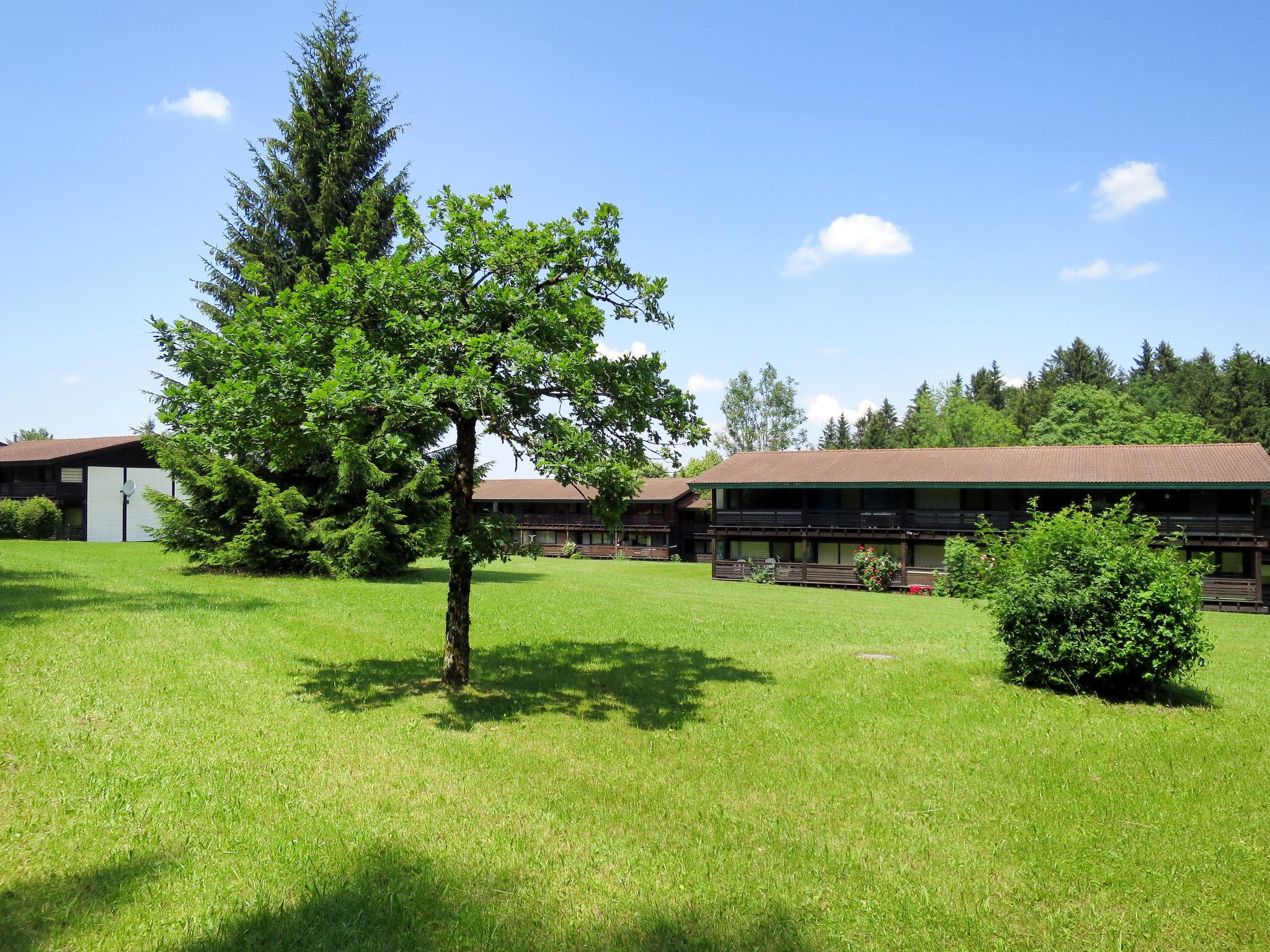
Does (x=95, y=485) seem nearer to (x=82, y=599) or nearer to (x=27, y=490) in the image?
(x=27, y=490)

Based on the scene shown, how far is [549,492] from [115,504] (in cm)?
2873

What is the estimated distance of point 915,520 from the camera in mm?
36656

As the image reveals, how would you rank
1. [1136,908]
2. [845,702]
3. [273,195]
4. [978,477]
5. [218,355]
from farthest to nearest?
[978,477] < [273,195] < [845,702] < [218,355] < [1136,908]

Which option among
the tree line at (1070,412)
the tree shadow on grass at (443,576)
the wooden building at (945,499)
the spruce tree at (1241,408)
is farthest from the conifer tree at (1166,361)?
the tree shadow on grass at (443,576)

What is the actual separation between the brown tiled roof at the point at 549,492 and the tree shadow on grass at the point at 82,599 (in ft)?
126

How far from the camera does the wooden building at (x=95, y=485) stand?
4306 centimetres

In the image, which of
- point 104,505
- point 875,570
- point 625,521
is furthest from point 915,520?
point 104,505

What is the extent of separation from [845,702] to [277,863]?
7.51m

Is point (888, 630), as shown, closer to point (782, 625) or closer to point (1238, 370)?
point (782, 625)

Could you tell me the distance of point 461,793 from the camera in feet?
22.6

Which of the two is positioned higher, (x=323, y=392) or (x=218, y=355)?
(x=218, y=355)

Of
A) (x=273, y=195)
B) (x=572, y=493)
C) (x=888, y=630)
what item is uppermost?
Answer: (x=273, y=195)

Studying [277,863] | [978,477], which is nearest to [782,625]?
[277,863]

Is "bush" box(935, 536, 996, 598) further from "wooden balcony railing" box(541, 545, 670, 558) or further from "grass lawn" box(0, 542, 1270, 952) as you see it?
"wooden balcony railing" box(541, 545, 670, 558)
